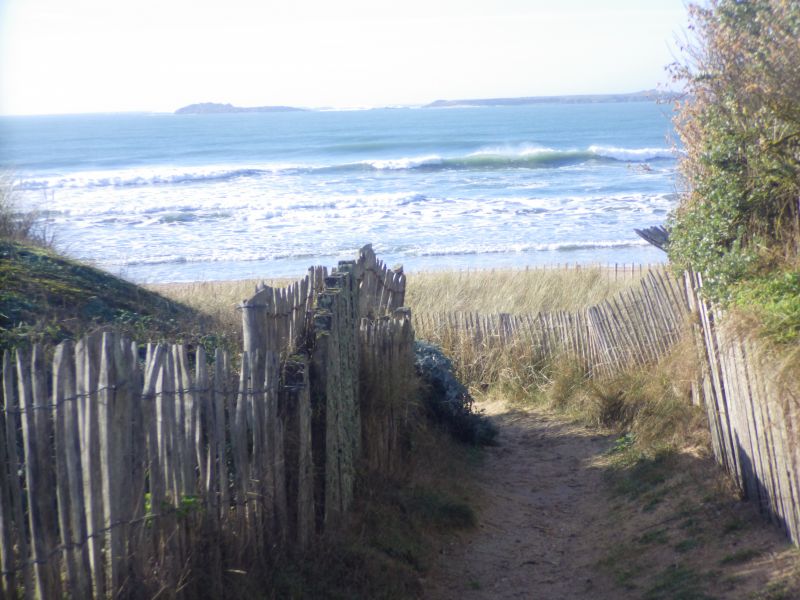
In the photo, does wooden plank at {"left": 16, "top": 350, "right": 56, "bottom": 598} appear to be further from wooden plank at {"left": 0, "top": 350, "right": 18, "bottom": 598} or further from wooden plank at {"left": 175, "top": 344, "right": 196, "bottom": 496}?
wooden plank at {"left": 175, "top": 344, "right": 196, "bottom": 496}

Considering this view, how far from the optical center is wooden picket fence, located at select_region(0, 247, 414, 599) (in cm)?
366

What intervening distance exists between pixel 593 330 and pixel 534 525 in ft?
13.5

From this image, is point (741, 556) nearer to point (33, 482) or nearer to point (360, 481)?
point (360, 481)

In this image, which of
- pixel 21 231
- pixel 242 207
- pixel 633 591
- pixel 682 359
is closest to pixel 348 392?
pixel 633 591

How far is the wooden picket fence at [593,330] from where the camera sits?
9.67 meters

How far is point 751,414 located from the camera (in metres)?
5.52

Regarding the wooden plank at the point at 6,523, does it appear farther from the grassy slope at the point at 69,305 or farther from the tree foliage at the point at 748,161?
the tree foliage at the point at 748,161

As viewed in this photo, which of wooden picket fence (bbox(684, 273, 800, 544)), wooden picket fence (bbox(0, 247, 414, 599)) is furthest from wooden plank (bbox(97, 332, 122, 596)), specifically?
wooden picket fence (bbox(684, 273, 800, 544))

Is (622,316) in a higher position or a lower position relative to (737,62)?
lower

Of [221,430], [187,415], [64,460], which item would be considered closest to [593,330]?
[221,430]

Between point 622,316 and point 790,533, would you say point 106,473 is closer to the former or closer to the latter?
point 790,533

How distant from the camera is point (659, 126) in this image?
8538 cm

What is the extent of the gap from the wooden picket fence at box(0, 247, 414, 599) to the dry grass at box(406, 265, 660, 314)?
777 centimetres

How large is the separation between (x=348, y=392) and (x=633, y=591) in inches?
93.7
